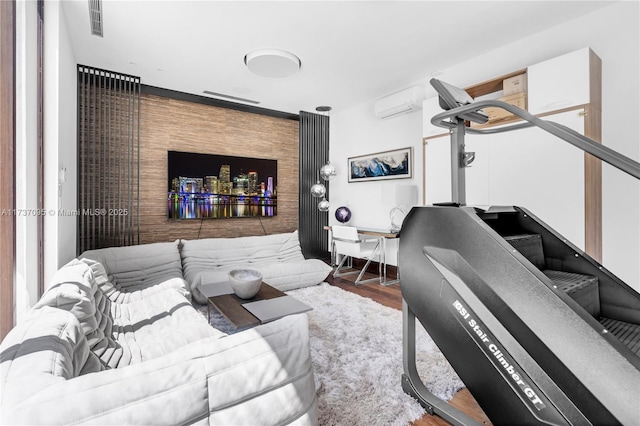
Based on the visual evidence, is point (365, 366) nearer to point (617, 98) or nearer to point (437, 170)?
point (437, 170)

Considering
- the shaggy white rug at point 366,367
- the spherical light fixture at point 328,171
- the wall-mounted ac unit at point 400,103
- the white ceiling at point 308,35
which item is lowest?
the shaggy white rug at point 366,367

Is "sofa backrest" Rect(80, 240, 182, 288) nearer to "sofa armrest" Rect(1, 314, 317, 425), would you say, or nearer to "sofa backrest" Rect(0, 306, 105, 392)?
"sofa backrest" Rect(0, 306, 105, 392)

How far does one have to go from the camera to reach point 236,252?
4.29 meters

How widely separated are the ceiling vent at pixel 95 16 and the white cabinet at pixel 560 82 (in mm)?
3957

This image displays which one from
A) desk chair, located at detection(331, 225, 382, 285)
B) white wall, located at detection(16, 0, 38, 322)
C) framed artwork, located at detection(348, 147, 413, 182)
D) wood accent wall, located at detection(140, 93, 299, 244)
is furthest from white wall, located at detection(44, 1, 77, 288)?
framed artwork, located at detection(348, 147, 413, 182)

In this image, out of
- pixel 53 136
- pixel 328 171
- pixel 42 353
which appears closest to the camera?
pixel 42 353

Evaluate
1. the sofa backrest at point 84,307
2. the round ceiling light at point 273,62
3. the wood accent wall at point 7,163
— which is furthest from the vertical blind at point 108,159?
the wood accent wall at point 7,163

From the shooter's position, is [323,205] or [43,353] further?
[323,205]

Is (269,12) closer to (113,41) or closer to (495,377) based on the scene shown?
(113,41)

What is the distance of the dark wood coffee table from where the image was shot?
2.10m

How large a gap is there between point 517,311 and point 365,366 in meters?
1.25

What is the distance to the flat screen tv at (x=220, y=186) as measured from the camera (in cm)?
462

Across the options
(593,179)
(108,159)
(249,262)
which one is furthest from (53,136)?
(593,179)

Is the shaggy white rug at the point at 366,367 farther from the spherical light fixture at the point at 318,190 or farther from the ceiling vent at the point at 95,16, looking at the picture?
the ceiling vent at the point at 95,16
